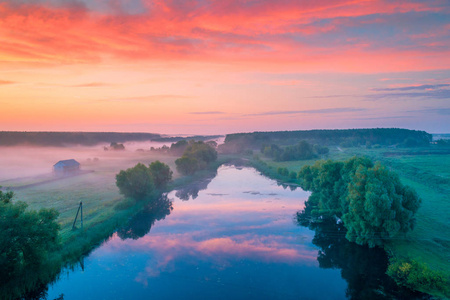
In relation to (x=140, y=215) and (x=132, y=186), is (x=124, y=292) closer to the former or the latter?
(x=140, y=215)

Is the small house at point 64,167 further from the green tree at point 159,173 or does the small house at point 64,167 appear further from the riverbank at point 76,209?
the green tree at point 159,173

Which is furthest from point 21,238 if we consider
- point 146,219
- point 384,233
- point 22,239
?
point 384,233

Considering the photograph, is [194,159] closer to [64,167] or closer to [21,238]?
[64,167]

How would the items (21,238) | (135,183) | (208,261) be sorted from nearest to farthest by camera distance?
(21,238) < (208,261) < (135,183)

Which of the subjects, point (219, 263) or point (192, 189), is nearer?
point (219, 263)

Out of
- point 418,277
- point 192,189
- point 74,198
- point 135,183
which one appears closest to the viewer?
point 418,277

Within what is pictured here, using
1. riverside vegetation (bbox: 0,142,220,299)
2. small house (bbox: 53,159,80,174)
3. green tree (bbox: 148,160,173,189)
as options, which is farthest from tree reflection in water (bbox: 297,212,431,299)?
small house (bbox: 53,159,80,174)
